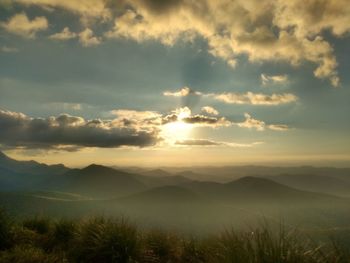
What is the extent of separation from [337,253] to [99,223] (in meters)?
8.82

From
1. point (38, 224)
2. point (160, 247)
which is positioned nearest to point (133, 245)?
point (160, 247)

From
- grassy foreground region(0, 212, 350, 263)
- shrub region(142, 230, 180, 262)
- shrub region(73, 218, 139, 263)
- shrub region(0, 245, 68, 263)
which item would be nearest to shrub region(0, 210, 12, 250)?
grassy foreground region(0, 212, 350, 263)

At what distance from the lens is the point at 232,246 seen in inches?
289

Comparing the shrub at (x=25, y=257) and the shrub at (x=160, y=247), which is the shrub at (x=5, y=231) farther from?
the shrub at (x=160, y=247)

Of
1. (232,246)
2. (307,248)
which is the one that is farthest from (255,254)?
(307,248)

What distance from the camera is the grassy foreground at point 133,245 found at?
6.73m

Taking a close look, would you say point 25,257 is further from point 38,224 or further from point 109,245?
point 38,224

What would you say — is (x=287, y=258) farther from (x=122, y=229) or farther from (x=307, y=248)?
(x=122, y=229)

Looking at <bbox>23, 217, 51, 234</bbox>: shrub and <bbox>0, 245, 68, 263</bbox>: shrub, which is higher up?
<bbox>0, 245, 68, 263</bbox>: shrub

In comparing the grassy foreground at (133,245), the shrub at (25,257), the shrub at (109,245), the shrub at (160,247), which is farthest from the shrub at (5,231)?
the shrub at (160,247)

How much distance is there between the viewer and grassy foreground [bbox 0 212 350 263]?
22.1 feet

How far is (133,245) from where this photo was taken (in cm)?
1130

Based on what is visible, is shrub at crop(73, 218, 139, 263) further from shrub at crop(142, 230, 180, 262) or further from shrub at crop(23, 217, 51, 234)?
shrub at crop(23, 217, 51, 234)

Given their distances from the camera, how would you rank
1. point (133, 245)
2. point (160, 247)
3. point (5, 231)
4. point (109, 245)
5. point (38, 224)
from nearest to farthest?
point (109, 245), point (133, 245), point (5, 231), point (160, 247), point (38, 224)
